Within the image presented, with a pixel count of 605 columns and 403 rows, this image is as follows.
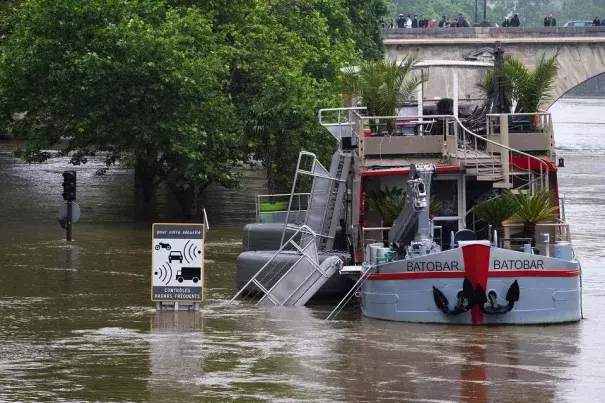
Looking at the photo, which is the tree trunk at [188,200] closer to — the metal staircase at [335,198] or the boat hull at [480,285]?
the metal staircase at [335,198]

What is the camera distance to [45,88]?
4459cm

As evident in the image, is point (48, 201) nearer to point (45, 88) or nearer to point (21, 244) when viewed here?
point (45, 88)

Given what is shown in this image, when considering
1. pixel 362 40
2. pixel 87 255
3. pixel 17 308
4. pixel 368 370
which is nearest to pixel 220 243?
pixel 87 255

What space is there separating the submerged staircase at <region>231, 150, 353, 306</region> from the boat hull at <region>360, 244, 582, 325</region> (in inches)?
92.6

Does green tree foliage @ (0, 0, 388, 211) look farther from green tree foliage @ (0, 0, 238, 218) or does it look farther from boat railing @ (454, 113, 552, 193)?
boat railing @ (454, 113, 552, 193)

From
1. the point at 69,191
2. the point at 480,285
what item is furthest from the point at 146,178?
the point at 480,285

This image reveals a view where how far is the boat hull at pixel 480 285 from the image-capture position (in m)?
25.6

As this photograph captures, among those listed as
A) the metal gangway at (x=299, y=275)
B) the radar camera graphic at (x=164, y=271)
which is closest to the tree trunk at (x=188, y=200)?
the metal gangway at (x=299, y=275)

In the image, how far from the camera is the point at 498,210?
2764 centimetres

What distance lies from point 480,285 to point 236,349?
4146 mm

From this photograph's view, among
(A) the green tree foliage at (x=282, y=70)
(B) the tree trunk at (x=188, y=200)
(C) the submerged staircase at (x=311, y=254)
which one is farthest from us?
(B) the tree trunk at (x=188, y=200)

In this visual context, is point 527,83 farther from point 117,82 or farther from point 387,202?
point 117,82

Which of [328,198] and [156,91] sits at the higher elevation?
[156,91]

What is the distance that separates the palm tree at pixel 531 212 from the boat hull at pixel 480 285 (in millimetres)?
1462
